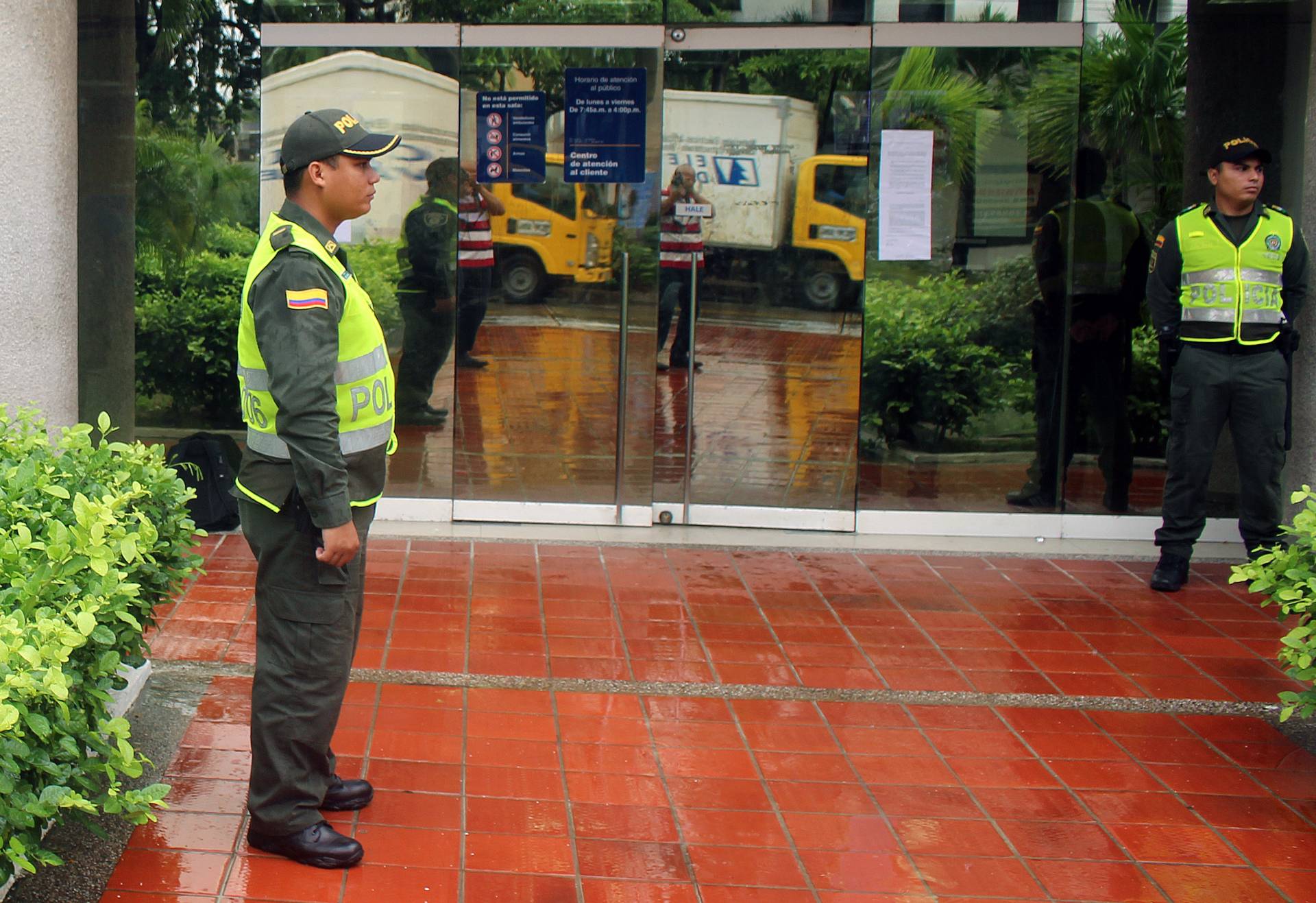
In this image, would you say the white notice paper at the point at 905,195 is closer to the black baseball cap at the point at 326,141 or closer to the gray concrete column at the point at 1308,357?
the gray concrete column at the point at 1308,357

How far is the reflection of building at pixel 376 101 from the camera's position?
7762 mm

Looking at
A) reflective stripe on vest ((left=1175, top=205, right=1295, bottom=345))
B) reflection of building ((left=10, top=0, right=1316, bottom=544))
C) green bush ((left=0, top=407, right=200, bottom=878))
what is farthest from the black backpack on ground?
reflective stripe on vest ((left=1175, top=205, right=1295, bottom=345))

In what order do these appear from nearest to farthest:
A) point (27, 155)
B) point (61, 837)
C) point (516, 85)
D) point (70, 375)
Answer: point (61, 837)
point (27, 155)
point (70, 375)
point (516, 85)

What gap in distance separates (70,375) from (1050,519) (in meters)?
4.89

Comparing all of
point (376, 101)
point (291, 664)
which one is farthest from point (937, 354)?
point (291, 664)

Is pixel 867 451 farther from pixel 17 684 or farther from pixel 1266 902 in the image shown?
pixel 17 684

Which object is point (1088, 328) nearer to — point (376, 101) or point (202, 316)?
point (376, 101)

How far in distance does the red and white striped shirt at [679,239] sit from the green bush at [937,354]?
930mm

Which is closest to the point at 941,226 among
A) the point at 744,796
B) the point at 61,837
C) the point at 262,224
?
the point at 262,224

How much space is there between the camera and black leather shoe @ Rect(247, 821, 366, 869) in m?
3.98

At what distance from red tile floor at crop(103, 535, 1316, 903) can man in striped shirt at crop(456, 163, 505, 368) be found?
1332 millimetres

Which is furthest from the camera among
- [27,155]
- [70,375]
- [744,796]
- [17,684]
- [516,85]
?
[516,85]

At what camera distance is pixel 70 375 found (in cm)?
601

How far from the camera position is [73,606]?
350 centimetres
